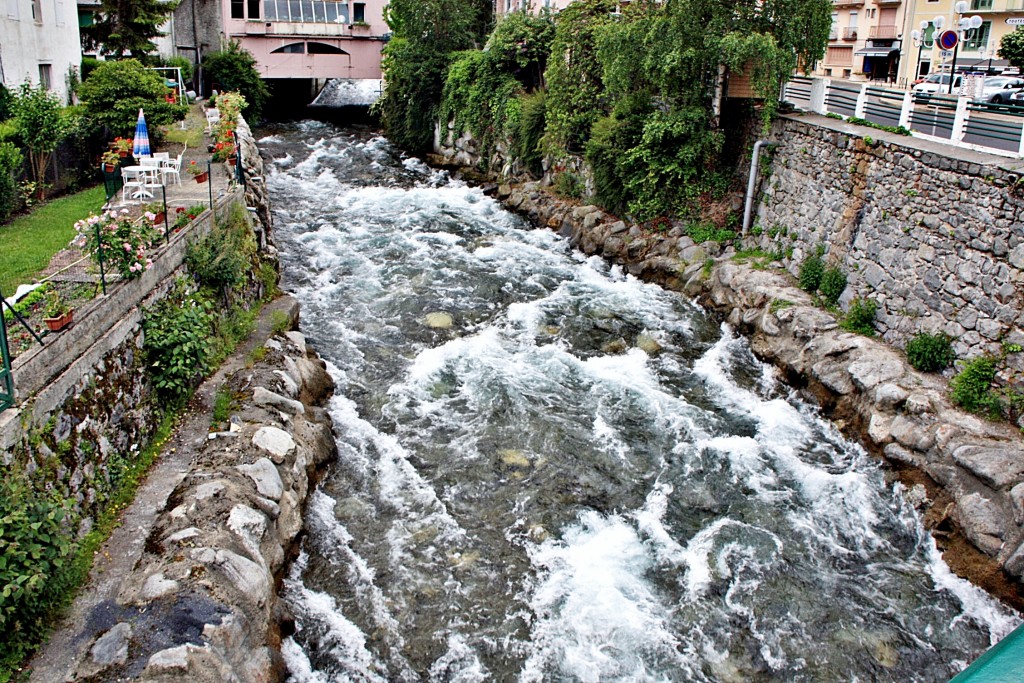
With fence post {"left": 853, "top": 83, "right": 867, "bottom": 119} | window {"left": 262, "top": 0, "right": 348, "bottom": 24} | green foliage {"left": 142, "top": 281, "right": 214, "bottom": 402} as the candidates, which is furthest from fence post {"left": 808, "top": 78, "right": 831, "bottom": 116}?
window {"left": 262, "top": 0, "right": 348, "bottom": 24}

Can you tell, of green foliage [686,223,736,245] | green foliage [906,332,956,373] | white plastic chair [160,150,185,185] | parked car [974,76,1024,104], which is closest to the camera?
green foliage [906,332,956,373]

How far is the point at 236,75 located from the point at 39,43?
15.2m

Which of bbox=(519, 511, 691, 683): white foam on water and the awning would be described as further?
the awning

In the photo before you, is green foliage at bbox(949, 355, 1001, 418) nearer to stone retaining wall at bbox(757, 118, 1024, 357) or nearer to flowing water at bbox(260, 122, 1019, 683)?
stone retaining wall at bbox(757, 118, 1024, 357)

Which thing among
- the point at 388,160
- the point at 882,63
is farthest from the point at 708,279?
the point at 882,63

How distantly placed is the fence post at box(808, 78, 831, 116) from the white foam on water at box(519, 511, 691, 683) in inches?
462

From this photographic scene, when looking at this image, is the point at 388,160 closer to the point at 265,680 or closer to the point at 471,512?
the point at 471,512

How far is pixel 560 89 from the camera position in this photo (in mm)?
22297

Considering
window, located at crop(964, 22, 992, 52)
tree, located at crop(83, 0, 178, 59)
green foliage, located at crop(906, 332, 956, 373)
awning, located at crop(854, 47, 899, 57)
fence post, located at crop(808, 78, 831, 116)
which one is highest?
window, located at crop(964, 22, 992, 52)

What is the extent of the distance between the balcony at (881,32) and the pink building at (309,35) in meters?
25.1

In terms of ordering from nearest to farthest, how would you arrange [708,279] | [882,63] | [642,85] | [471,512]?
1. [471,512]
2. [708,279]
3. [642,85]
4. [882,63]

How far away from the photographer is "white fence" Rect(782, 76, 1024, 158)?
1277 cm

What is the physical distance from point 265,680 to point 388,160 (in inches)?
998

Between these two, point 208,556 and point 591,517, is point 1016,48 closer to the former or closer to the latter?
point 591,517
